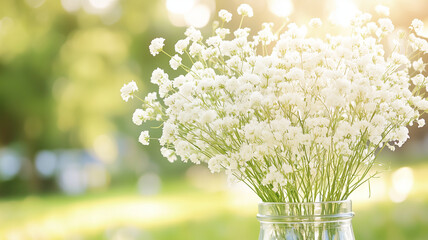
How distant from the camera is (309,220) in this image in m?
0.93

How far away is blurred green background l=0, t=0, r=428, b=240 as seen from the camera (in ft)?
10.6

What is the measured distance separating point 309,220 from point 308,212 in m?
0.01

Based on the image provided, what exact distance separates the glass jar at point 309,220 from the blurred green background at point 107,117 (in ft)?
4.13

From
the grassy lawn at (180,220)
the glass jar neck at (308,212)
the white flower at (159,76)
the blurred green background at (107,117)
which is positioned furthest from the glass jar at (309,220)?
the grassy lawn at (180,220)

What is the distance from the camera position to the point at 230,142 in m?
0.93

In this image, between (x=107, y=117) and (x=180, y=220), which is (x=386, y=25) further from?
(x=107, y=117)

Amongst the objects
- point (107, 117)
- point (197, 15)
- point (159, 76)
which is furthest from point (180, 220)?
point (159, 76)

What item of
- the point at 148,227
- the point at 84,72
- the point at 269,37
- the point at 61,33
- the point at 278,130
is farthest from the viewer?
the point at 61,33

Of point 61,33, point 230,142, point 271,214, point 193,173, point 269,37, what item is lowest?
point 271,214

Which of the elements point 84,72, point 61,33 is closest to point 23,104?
point 61,33

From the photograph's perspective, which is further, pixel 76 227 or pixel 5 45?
pixel 5 45

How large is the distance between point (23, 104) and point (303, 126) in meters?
5.79

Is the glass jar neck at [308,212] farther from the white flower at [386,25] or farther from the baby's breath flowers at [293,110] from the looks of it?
the white flower at [386,25]

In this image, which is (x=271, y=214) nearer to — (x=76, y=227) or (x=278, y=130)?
(x=278, y=130)
